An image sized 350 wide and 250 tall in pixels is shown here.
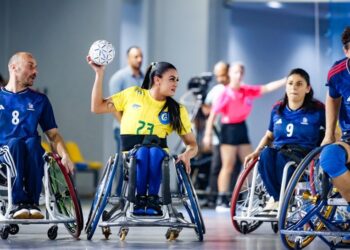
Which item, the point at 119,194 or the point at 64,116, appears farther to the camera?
the point at 64,116

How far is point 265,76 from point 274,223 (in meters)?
7.96

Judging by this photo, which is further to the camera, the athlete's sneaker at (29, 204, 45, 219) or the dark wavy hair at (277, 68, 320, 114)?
the dark wavy hair at (277, 68, 320, 114)

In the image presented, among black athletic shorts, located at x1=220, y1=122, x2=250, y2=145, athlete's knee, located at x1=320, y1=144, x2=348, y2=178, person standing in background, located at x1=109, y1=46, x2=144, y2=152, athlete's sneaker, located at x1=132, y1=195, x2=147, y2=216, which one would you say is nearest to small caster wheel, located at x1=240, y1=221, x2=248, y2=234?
athlete's sneaker, located at x1=132, y1=195, x2=147, y2=216

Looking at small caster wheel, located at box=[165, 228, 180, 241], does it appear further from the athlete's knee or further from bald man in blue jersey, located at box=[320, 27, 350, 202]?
the athlete's knee

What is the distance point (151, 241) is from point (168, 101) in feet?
2.54

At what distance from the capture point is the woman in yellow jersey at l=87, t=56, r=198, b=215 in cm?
597

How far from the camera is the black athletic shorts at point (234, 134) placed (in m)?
10.0

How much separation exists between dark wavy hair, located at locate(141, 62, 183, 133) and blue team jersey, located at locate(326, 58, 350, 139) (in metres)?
1.11

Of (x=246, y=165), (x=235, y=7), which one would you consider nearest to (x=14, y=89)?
(x=246, y=165)

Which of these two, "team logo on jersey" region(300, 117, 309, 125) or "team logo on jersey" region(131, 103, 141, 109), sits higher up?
"team logo on jersey" region(131, 103, 141, 109)

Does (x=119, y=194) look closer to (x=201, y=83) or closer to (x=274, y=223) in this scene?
(x=274, y=223)

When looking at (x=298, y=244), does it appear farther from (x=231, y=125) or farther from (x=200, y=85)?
(x=200, y=85)

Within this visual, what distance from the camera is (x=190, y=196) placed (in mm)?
5887

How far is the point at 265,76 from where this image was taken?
1482 cm
